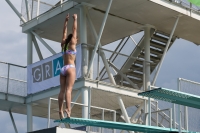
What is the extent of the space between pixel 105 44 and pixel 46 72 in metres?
6.25

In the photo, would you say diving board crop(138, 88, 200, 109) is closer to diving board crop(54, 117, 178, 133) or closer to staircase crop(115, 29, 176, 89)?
diving board crop(54, 117, 178, 133)

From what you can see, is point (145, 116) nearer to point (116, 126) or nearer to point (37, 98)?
point (37, 98)

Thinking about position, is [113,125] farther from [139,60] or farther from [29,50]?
[139,60]

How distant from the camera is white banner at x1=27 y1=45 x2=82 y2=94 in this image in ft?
90.5

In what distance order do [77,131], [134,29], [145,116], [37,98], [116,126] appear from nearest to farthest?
[116,126] < [77,131] < [145,116] < [37,98] < [134,29]

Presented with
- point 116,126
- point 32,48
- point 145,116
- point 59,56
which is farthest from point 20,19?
point 116,126

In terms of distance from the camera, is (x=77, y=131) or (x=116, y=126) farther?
(x=77, y=131)

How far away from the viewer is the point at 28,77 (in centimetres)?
3000

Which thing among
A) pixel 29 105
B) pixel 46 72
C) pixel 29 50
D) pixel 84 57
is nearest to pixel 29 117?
pixel 29 105

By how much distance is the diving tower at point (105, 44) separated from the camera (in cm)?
2719

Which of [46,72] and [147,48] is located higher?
[147,48]

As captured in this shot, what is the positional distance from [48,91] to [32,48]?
14.2 ft

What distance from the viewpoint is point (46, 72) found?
2869 centimetres

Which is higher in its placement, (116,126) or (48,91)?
(48,91)
